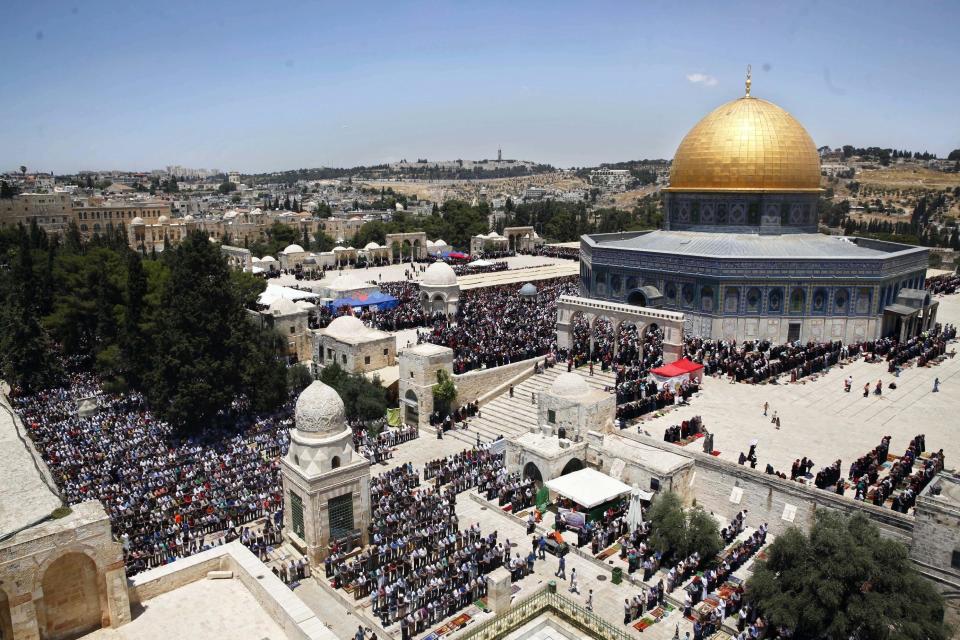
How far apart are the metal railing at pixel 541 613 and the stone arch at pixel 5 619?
22.0 ft

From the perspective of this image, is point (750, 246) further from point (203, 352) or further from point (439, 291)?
point (203, 352)

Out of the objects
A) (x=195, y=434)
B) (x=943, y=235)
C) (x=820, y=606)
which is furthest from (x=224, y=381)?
(x=943, y=235)

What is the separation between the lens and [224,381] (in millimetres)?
23250

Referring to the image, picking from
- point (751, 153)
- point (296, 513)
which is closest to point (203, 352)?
point (296, 513)

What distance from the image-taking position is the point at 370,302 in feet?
116

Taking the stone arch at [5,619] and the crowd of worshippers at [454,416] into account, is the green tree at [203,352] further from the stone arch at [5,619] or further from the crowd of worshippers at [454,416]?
the stone arch at [5,619]

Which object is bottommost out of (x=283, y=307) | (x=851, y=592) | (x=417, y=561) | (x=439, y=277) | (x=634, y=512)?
(x=417, y=561)

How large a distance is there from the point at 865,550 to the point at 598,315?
15930mm

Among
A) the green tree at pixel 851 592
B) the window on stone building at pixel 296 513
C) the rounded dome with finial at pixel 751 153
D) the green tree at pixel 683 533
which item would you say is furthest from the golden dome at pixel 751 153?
the window on stone building at pixel 296 513

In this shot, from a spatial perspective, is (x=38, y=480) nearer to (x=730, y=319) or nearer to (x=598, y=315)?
(x=598, y=315)

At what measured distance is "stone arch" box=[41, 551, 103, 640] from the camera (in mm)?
9953

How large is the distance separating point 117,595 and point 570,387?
12.4m

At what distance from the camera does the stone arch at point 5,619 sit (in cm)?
959

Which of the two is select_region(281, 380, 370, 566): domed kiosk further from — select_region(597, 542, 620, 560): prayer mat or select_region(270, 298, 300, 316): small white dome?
select_region(270, 298, 300, 316): small white dome
